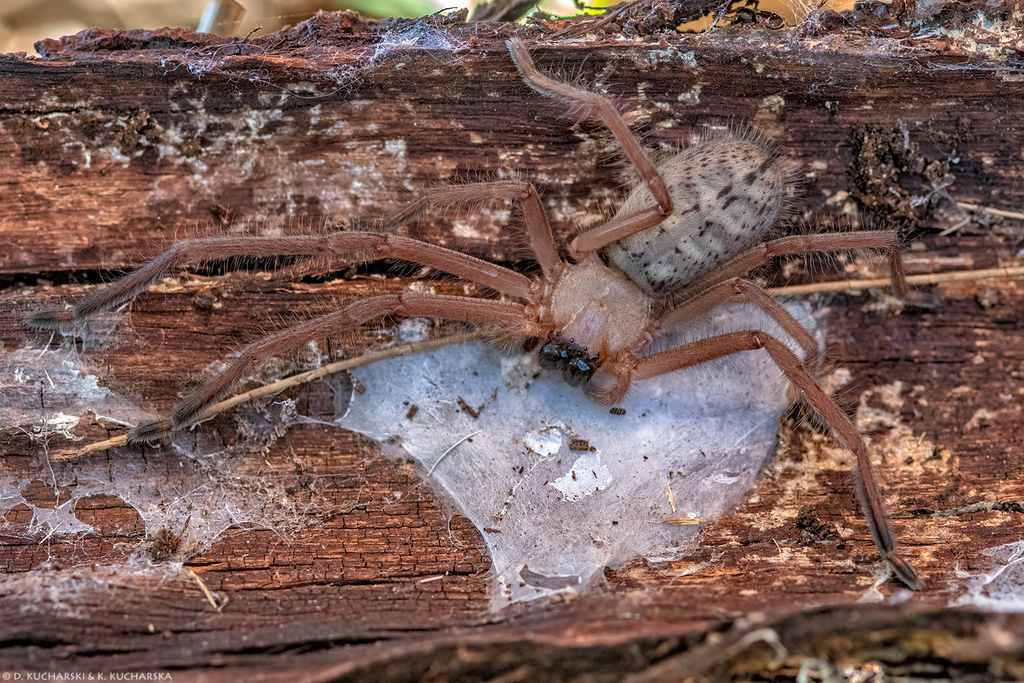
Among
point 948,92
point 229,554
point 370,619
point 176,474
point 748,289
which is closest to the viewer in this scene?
point 370,619

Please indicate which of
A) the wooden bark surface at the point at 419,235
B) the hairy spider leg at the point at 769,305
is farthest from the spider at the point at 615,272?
the wooden bark surface at the point at 419,235

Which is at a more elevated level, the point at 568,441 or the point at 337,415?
the point at 337,415

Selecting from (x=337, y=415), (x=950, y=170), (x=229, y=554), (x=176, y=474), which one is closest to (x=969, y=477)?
(x=950, y=170)

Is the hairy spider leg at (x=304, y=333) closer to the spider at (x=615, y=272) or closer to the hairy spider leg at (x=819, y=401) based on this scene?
the spider at (x=615, y=272)

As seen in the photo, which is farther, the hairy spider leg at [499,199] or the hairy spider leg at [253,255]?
the hairy spider leg at [499,199]

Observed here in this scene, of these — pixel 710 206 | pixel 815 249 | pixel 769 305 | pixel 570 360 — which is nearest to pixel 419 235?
pixel 570 360

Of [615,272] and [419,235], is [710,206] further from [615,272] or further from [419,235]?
[419,235]

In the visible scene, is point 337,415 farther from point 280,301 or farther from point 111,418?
point 111,418
